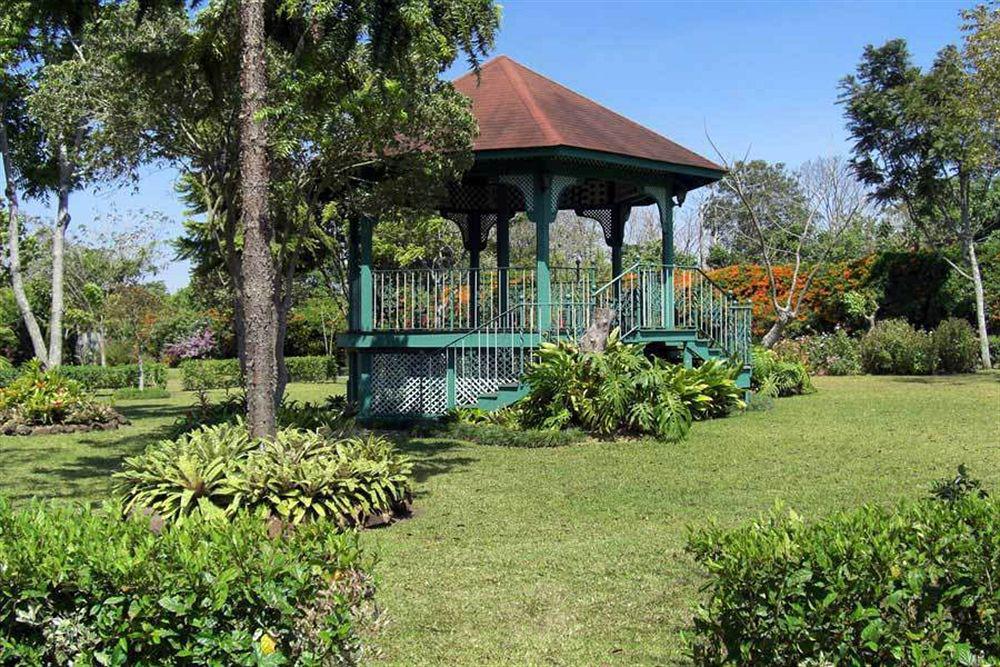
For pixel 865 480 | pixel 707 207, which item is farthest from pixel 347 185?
pixel 707 207

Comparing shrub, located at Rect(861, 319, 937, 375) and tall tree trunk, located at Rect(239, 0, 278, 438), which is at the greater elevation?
tall tree trunk, located at Rect(239, 0, 278, 438)

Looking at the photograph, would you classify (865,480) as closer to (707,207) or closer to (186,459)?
(186,459)

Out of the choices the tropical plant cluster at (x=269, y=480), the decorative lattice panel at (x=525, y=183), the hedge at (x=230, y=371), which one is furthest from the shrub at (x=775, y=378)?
the hedge at (x=230, y=371)

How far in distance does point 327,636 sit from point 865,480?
678 cm

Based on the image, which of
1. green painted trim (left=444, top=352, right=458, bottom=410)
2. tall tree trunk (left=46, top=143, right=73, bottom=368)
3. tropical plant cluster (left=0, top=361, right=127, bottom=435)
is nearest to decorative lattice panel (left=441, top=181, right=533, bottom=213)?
green painted trim (left=444, top=352, right=458, bottom=410)

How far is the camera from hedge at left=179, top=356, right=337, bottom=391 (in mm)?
26734

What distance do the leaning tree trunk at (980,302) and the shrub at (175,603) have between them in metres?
23.3

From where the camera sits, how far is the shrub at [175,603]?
324cm

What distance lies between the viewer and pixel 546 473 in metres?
9.71

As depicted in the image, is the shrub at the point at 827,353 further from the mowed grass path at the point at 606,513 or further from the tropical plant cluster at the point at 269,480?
the tropical plant cluster at the point at 269,480

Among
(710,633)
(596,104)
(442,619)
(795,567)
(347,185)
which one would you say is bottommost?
(442,619)

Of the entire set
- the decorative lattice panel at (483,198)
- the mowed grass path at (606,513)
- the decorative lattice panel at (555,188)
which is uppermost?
the decorative lattice panel at (483,198)

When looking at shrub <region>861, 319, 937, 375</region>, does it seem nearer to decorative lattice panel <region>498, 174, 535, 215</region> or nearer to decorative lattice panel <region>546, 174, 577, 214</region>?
decorative lattice panel <region>546, 174, 577, 214</region>

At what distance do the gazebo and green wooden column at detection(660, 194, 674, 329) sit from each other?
0.07 feet
